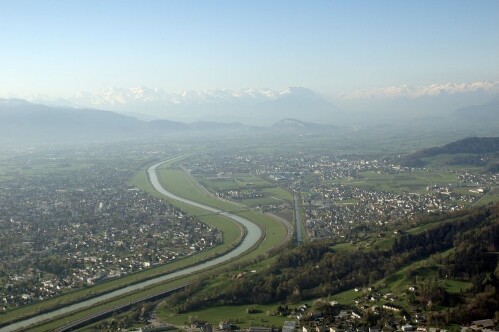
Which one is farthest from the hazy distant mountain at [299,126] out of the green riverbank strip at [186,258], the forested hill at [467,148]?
the green riverbank strip at [186,258]

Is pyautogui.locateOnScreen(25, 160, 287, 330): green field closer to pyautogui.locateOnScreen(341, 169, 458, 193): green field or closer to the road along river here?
the road along river

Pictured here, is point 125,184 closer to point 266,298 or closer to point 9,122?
point 266,298

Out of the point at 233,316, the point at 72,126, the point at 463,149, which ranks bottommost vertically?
the point at 233,316

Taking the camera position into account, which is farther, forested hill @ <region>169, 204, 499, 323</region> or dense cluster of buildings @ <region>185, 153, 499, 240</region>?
dense cluster of buildings @ <region>185, 153, 499, 240</region>

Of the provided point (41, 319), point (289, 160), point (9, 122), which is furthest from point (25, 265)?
point (9, 122)

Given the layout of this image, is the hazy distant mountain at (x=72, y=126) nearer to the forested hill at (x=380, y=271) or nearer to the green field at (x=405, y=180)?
the green field at (x=405, y=180)

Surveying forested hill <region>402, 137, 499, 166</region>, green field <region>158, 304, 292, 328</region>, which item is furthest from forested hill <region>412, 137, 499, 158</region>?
green field <region>158, 304, 292, 328</region>

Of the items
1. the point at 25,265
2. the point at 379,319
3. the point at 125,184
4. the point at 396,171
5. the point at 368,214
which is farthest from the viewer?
the point at 396,171

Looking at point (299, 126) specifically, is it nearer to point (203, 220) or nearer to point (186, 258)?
point (203, 220)

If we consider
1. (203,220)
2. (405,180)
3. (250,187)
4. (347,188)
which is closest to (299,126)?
(405,180)

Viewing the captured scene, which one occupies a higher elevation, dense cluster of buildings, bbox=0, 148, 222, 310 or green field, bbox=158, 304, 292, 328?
dense cluster of buildings, bbox=0, 148, 222, 310

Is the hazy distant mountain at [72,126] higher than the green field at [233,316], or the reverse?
the hazy distant mountain at [72,126]
